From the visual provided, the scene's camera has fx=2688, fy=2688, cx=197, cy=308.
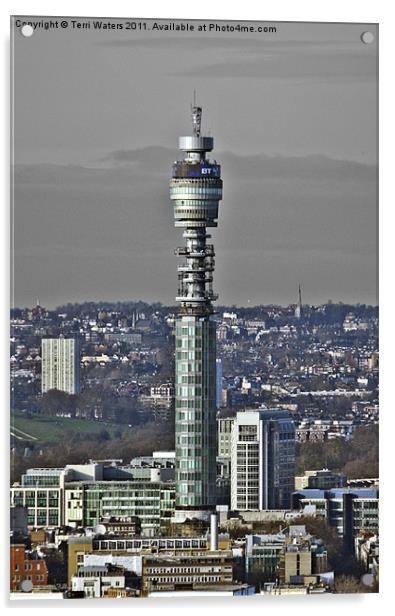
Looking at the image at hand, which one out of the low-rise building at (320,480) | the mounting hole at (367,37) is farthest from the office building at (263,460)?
the mounting hole at (367,37)

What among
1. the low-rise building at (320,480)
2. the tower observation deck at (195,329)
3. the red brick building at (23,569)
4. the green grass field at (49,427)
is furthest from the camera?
the low-rise building at (320,480)

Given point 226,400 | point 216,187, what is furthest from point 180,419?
point 216,187

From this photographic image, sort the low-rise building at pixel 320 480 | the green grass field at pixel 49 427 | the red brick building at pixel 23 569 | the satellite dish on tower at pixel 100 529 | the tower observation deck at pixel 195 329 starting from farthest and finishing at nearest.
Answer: the low-rise building at pixel 320 480 → the tower observation deck at pixel 195 329 → the satellite dish on tower at pixel 100 529 → the green grass field at pixel 49 427 → the red brick building at pixel 23 569

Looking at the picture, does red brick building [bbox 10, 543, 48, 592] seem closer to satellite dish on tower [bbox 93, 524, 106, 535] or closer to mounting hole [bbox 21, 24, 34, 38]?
satellite dish on tower [bbox 93, 524, 106, 535]

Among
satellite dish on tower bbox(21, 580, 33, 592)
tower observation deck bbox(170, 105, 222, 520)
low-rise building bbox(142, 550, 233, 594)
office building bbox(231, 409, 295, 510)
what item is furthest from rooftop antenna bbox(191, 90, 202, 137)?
satellite dish on tower bbox(21, 580, 33, 592)

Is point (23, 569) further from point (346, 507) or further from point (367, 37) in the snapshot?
point (367, 37)

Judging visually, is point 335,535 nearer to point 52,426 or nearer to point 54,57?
point 52,426

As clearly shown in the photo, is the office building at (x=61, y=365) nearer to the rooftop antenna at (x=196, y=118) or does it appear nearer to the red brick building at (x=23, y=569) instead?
the red brick building at (x=23, y=569)

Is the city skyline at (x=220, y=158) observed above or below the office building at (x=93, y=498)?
above
